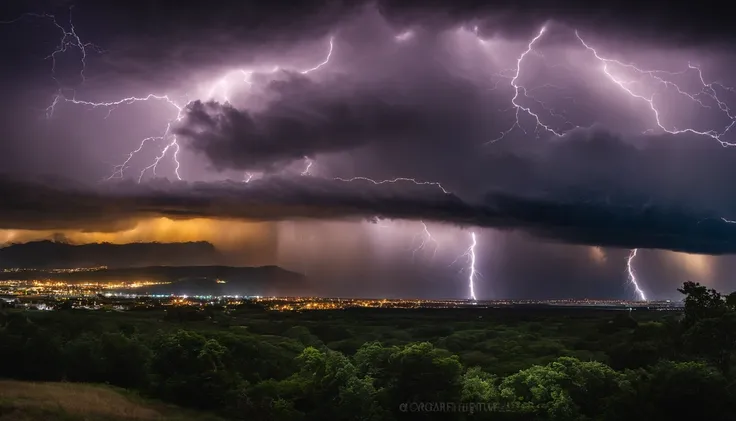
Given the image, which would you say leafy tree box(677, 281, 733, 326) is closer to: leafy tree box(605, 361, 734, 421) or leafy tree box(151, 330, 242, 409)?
leafy tree box(605, 361, 734, 421)

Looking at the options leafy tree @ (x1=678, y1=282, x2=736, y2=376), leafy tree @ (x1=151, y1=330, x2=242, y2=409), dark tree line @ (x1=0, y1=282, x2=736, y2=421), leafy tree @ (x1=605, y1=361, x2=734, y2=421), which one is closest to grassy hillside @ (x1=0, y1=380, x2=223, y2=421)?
leafy tree @ (x1=151, y1=330, x2=242, y2=409)

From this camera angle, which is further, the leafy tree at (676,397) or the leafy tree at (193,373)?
the leafy tree at (193,373)

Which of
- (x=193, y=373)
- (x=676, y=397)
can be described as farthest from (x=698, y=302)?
(x=193, y=373)

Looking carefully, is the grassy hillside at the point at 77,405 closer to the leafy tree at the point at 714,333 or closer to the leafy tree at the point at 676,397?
the leafy tree at the point at 676,397

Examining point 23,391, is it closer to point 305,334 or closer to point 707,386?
point 707,386

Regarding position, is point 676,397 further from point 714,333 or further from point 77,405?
point 77,405

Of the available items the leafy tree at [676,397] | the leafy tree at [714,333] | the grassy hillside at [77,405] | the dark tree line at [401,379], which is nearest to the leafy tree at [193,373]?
the dark tree line at [401,379]

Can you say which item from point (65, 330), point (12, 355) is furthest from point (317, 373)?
point (65, 330)

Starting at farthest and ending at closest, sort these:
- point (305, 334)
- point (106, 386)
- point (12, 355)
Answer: point (305, 334) → point (12, 355) → point (106, 386)
